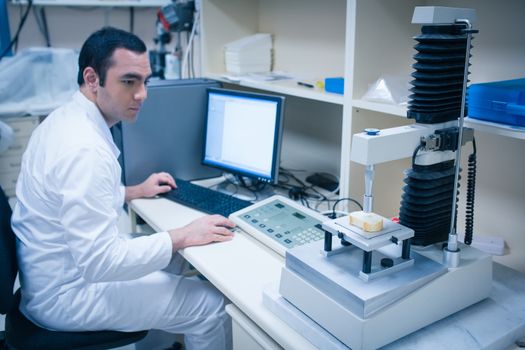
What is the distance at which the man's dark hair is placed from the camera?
133cm

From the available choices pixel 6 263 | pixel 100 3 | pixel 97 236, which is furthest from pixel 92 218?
pixel 100 3

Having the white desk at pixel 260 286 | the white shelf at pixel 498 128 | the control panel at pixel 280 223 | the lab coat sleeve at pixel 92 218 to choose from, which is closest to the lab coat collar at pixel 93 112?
the lab coat sleeve at pixel 92 218

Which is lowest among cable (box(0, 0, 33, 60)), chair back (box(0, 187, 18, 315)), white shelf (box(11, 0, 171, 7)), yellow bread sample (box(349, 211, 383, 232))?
chair back (box(0, 187, 18, 315))

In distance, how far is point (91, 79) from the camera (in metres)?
1.35

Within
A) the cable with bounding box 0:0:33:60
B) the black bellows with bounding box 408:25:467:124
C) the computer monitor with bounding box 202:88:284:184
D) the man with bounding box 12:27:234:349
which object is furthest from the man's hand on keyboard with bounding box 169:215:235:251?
the cable with bounding box 0:0:33:60

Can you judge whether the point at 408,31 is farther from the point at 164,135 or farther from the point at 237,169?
the point at 164,135

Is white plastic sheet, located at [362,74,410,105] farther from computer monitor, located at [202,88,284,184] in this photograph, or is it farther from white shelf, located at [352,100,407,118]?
computer monitor, located at [202,88,284,184]

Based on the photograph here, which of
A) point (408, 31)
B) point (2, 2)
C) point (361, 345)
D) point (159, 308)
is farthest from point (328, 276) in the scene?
point (2, 2)

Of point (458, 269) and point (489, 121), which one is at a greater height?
point (489, 121)

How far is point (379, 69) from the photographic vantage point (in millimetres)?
1396

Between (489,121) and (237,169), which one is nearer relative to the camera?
(489,121)

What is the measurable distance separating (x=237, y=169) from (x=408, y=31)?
2.44 feet

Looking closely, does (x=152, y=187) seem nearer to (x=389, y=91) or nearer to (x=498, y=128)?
(x=389, y=91)

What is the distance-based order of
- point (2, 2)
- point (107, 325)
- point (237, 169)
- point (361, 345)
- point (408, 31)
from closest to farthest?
point (361, 345), point (107, 325), point (408, 31), point (237, 169), point (2, 2)
